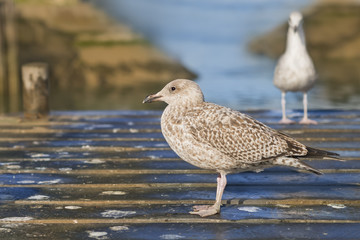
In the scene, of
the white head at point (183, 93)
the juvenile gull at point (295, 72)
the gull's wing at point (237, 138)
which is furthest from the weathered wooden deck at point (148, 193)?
the juvenile gull at point (295, 72)

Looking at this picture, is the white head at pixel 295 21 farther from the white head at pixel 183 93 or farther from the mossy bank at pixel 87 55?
the mossy bank at pixel 87 55

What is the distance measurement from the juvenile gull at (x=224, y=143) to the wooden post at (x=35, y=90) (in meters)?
4.32

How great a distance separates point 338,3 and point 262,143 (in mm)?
35087

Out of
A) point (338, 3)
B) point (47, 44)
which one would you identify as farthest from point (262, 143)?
point (338, 3)

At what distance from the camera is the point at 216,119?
16.5 ft

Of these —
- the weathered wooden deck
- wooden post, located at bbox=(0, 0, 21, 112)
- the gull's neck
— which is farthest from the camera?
wooden post, located at bbox=(0, 0, 21, 112)

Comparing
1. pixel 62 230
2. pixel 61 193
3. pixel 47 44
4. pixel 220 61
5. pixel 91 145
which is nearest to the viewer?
pixel 62 230

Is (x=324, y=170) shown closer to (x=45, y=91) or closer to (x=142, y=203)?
(x=142, y=203)

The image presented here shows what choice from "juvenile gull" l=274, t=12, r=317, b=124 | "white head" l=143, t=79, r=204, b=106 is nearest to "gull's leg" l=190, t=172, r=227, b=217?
"white head" l=143, t=79, r=204, b=106

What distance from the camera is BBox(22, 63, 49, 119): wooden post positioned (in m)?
9.09

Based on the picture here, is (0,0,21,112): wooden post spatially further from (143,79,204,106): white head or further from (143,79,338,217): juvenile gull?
(143,79,338,217): juvenile gull

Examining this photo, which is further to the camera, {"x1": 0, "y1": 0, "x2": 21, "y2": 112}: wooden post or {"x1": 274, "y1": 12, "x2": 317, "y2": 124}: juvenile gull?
{"x1": 0, "y1": 0, "x2": 21, "y2": 112}: wooden post

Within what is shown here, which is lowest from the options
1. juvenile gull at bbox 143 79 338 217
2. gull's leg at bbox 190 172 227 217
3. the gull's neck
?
gull's leg at bbox 190 172 227 217

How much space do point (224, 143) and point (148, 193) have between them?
0.85 metres
